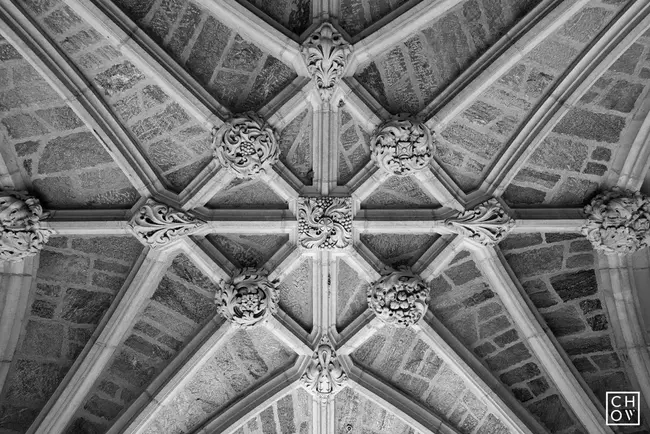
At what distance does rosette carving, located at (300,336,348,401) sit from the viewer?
9617 millimetres

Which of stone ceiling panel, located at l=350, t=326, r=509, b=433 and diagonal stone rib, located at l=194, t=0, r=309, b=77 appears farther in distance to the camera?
stone ceiling panel, located at l=350, t=326, r=509, b=433

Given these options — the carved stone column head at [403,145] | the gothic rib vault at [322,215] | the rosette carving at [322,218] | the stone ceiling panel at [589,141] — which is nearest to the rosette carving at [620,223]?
the gothic rib vault at [322,215]

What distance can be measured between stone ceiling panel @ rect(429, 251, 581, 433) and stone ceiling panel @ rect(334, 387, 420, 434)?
106 cm

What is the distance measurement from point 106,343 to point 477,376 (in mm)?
3583

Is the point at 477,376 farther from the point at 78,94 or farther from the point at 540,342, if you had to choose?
the point at 78,94

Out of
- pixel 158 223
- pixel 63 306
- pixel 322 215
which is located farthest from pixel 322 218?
pixel 63 306

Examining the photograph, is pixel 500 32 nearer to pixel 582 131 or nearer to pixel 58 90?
pixel 582 131

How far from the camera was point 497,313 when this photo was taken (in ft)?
32.1

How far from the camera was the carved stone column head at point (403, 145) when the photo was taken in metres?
8.98

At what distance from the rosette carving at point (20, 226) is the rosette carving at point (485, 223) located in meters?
3.81

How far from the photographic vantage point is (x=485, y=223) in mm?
9352

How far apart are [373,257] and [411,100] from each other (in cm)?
155

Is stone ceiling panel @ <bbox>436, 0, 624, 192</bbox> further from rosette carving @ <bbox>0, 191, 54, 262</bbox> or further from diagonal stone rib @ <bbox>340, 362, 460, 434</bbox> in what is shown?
rosette carving @ <bbox>0, 191, 54, 262</bbox>

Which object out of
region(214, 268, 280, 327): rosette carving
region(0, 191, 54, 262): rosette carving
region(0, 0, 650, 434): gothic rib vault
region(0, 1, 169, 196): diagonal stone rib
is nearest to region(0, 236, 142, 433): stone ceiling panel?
region(0, 0, 650, 434): gothic rib vault
